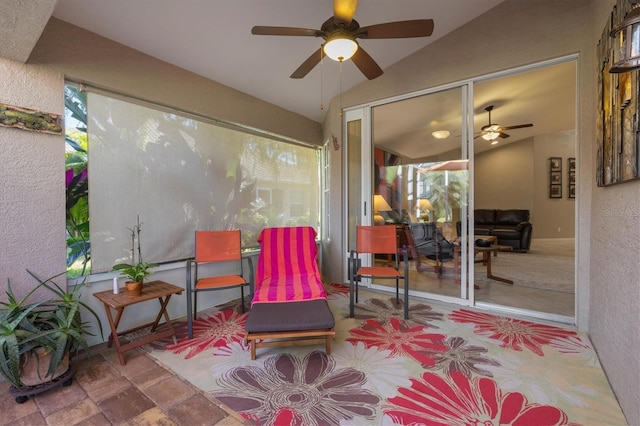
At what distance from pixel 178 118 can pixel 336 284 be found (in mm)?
2979

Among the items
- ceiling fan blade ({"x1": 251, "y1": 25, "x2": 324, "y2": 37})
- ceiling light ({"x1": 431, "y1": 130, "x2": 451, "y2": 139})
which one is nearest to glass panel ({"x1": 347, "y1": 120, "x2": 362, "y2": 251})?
ceiling light ({"x1": 431, "y1": 130, "x2": 451, "y2": 139})

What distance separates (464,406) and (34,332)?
2.70m

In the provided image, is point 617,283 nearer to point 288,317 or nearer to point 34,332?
point 288,317

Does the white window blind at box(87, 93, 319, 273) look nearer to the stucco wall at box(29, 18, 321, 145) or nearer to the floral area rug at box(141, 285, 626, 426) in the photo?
the stucco wall at box(29, 18, 321, 145)

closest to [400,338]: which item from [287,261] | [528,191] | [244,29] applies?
[287,261]

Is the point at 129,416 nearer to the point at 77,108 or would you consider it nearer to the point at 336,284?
the point at 77,108

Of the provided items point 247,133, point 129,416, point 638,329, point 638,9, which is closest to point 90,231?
point 129,416

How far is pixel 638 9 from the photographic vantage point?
39.3 inches

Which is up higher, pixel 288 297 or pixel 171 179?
pixel 171 179

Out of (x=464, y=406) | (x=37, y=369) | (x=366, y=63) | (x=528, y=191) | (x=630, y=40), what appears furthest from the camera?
(x=528, y=191)

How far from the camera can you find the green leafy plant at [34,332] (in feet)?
5.49

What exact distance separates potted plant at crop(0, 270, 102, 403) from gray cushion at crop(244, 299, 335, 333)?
46.1 inches

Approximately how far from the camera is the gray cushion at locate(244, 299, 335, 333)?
6.89 ft

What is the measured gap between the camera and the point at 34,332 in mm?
1804
